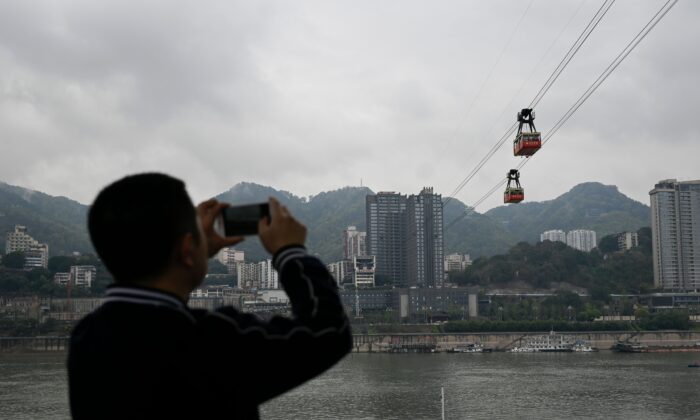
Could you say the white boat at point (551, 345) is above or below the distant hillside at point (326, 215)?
below

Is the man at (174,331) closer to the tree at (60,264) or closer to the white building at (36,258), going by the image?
the tree at (60,264)

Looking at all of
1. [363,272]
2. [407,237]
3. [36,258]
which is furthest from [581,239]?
[36,258]

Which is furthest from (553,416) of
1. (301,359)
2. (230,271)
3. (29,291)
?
(230,271)

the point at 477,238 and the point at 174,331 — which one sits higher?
the point at 477,238

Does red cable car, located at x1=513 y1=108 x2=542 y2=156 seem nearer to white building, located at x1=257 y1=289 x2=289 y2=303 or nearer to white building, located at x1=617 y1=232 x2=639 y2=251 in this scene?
white building, located at x1=257 y1=289 x2=289 y2=303

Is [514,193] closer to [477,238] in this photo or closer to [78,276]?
[78,276]

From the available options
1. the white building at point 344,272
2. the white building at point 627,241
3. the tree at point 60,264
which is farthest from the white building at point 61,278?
the white building at point 627,241

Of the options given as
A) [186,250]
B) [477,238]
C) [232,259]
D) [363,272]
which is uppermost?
[477,238]
